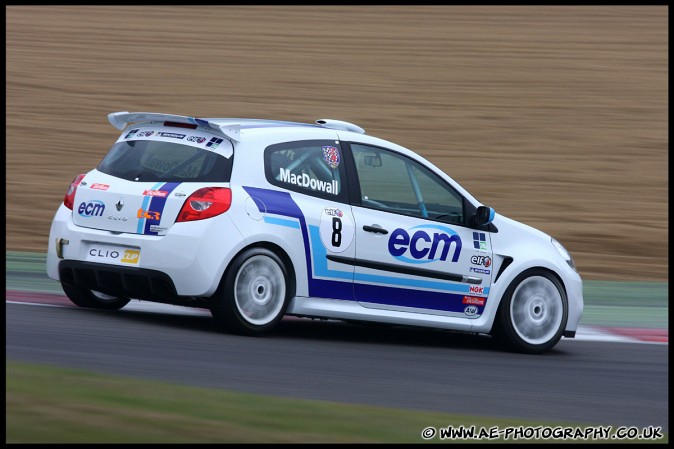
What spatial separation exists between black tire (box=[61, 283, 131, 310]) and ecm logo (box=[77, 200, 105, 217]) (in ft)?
2.56

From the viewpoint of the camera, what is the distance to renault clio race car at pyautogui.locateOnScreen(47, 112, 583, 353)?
828 centimetres

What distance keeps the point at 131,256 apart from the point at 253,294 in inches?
35.1

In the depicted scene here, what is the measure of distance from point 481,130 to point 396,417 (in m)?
14.6

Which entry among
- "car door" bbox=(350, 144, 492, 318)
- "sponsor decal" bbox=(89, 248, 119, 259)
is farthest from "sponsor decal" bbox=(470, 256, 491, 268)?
"sponsor decal" bbox=(89, 248, 119, 259)

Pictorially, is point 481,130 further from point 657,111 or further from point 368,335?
point 368,335

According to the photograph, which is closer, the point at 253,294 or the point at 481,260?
the point at 253,294

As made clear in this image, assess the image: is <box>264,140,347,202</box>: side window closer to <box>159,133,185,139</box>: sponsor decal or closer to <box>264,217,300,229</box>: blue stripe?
<box>264,217,300,229</box>: blue stripe

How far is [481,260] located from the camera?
9.27 meters

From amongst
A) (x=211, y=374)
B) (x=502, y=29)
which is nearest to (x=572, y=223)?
(x=211, y=374)

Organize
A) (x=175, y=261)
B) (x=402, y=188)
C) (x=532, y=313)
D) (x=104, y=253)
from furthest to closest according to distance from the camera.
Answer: (x=532, y=313)
(x=402, y=188)
(x=104, y=253)
(x=175, y=261)

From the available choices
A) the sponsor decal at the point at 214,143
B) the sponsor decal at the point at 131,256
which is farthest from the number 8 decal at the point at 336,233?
the sponsor decal at the point at 131,256

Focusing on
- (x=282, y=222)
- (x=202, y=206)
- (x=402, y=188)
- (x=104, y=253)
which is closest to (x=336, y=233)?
(x=282, y=222)

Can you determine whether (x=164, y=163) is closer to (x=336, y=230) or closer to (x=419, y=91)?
(x=336, y=230)

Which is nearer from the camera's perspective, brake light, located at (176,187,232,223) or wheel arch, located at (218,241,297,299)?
brake light, located at (176,187,232,223)
